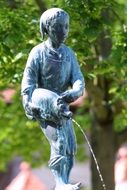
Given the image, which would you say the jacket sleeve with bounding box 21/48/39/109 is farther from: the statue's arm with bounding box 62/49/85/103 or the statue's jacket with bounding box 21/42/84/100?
the statue's arm with bounding box 62/49/85/103

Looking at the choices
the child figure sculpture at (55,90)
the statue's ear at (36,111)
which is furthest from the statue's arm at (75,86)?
the statue's ear at (36,111)

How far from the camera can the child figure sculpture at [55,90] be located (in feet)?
22.8

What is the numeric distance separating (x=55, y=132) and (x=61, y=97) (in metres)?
0.33

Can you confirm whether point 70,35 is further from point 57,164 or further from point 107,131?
point 107,131

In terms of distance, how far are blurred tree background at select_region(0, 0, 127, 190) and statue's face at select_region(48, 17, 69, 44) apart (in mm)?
2920

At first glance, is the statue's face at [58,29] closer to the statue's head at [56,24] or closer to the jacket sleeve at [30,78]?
the statue's head at [56,24]

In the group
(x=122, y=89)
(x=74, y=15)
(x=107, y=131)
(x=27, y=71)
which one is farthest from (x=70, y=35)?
(x=107, y=131)

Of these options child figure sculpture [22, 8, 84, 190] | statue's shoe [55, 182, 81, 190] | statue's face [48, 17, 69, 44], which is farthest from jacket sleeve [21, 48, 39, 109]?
statue's shoe [55, 182, 81, 190]

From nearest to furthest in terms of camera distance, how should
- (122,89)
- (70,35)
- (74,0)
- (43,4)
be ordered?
(74,0), (70,35), (122,89), (43,4)

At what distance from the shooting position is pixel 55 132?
701cm

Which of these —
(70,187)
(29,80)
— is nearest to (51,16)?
(29,80)

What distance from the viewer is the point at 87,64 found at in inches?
469

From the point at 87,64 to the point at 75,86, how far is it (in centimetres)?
485

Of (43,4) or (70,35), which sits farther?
(43,4)
